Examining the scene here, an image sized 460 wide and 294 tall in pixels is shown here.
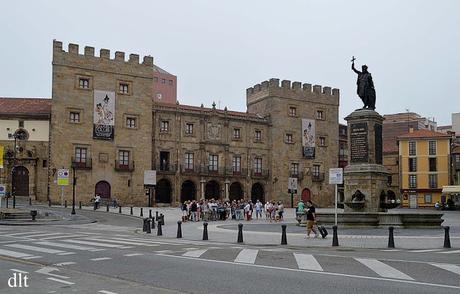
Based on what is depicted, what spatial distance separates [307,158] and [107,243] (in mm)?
53095

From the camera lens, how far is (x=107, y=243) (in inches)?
711

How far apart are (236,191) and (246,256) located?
169 ft

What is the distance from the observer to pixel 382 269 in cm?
1141

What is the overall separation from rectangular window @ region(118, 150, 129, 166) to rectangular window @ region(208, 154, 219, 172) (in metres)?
10.3

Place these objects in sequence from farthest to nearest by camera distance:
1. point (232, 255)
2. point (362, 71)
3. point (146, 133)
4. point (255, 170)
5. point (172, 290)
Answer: point (255, 170) → point (146, 133) → point (362, 71) → point (232, 255) → point (172, 290)

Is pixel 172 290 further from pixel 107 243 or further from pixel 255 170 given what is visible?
pixel 255 170

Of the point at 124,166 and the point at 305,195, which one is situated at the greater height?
the point at 124,166

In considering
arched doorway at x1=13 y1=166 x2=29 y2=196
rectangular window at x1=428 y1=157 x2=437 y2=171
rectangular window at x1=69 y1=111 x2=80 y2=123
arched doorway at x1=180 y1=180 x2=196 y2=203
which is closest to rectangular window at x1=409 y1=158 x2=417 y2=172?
rectangular window at x1=428 y1=157 x2=437 y2=171

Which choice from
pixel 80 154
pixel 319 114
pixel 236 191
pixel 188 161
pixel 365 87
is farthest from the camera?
pixel 319 114

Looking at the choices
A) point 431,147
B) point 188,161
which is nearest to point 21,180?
point 188,161

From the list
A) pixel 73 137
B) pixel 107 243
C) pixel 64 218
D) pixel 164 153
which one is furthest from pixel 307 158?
pixel 107 243

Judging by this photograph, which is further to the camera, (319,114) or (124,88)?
(319,114)

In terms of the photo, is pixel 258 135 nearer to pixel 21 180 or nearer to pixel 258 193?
pixel 258 193

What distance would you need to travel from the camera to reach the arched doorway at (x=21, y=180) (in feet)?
174
